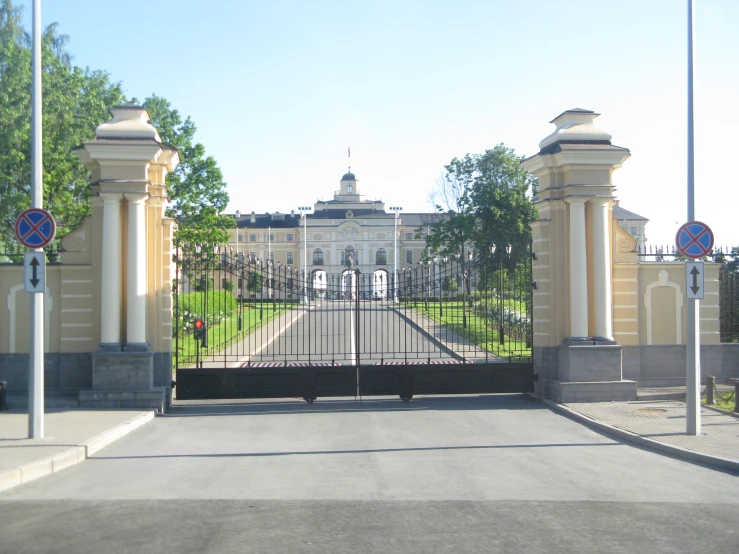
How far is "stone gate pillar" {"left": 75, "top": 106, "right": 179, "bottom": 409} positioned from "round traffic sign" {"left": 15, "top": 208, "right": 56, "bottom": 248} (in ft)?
9.86

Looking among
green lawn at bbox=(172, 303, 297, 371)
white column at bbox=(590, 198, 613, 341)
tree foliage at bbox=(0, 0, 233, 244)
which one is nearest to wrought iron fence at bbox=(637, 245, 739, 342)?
white column at bbox=(590, 198, 613, 341)

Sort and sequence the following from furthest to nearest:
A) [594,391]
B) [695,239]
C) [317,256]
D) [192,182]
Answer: [317,256], [192,182], [594,391], [695,239]

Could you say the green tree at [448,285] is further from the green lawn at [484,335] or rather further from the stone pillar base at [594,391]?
the stone pillar base at [594,391]

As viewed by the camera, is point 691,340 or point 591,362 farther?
point 591,362

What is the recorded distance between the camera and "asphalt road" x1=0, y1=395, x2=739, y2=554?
21.5ft

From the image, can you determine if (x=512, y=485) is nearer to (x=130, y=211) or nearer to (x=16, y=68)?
(x=130, y=211)

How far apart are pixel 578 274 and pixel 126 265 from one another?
8853 mm

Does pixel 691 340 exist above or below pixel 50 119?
below

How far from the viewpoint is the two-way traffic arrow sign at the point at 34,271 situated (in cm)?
1106

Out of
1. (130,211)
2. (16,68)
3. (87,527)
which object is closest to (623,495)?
(87,527)

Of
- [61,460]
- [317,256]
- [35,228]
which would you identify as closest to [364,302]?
[35,228]

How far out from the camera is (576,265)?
15023 mm

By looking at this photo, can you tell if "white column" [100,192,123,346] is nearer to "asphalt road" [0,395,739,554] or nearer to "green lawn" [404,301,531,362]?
"asphalt road" [0,395,739,554]

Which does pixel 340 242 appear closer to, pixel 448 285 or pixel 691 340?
pixel 448 285
